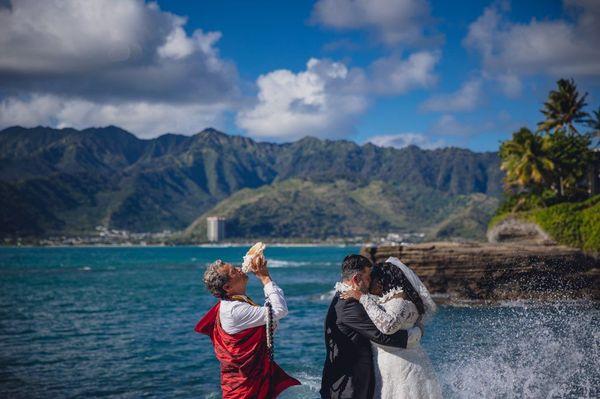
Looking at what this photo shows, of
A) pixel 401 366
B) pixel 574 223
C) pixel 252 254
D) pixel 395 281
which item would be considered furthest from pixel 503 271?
pixel 252 254

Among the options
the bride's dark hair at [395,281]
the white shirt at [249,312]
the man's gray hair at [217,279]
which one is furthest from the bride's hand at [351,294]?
the man's gray hair at [217,279]

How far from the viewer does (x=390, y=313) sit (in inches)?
191

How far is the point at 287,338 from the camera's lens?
2131cm

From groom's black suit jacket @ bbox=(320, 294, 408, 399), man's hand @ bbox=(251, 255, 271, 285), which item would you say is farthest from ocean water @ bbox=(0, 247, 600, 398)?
man's hand @ bbox=(251, 255, 271, 285)

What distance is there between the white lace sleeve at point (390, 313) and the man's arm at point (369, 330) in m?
0.05

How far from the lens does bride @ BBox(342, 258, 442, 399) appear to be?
495 centimetres

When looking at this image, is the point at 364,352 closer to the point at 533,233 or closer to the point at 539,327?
the point at 539,327

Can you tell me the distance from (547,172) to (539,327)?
32.6m

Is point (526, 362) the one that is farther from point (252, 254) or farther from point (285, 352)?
point (252, 254)

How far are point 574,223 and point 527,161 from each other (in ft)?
46.8

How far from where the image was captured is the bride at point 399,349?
4953 mm

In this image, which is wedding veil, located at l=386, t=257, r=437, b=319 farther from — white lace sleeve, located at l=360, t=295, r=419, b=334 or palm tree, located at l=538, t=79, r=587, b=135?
palm tree, located at l=538, t=79, r=587, b=135

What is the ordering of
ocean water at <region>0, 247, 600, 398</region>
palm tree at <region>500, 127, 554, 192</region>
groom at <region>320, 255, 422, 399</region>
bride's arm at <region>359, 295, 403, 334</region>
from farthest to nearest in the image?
1. palm tree at <region>500, 127, 554, 192</region>
2. ocean water at <region>0, 247, 600, 398</region>
3. groom at <region>320, 255, 422, 399</region>
4. bride's arm at <region>359, 295, 403, 334</region>

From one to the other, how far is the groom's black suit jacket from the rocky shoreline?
75.9 ft
